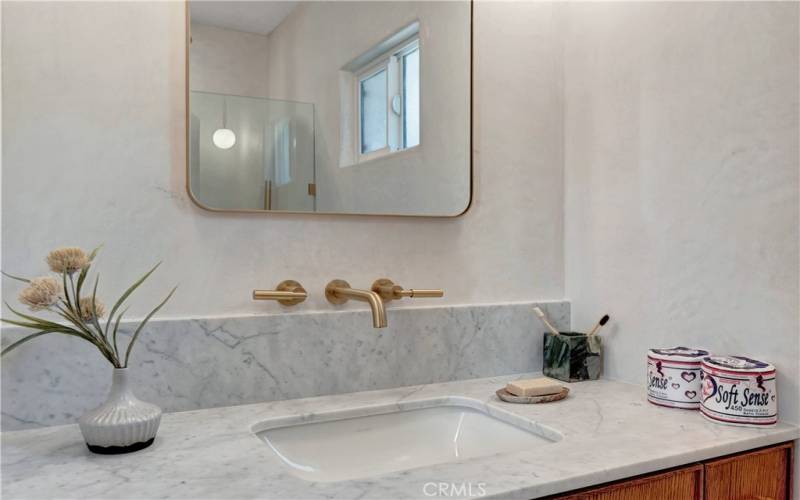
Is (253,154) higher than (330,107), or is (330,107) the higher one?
(330,107)

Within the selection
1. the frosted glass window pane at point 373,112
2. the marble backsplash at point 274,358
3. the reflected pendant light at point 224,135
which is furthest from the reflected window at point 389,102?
the marble backsplash at point 274,358

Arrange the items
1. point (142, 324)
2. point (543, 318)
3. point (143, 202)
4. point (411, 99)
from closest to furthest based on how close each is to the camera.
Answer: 1. point (142, 324)
2. point (143, 202)
3. point (411, 99)
4. point (543, 318)

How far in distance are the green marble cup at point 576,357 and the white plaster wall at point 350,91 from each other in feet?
1.27

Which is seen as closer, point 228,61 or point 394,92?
point 228,61

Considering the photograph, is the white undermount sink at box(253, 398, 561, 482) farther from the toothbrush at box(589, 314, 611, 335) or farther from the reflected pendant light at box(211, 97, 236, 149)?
the reflected pendant light at box(211, 97, 236, 149)

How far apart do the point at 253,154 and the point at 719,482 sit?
3.19 ft

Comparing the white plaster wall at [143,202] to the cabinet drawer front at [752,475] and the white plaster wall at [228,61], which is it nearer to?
the white plaster wall at [228,61]

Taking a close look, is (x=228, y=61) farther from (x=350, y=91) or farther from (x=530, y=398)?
(x=530, y=398)

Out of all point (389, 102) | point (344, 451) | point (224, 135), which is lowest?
point (344, 451)

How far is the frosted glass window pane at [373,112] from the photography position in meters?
1.22

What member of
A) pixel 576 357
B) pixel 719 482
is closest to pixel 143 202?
pixel 576 357

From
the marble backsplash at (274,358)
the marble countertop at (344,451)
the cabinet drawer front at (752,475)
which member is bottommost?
the cabinet drawer front at (752,475)

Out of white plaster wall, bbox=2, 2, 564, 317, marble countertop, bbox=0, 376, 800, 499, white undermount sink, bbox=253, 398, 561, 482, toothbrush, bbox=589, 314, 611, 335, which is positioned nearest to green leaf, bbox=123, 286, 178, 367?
white plaster wall, bbox=2, 2, 564, 317

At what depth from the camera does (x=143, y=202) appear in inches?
41.7
